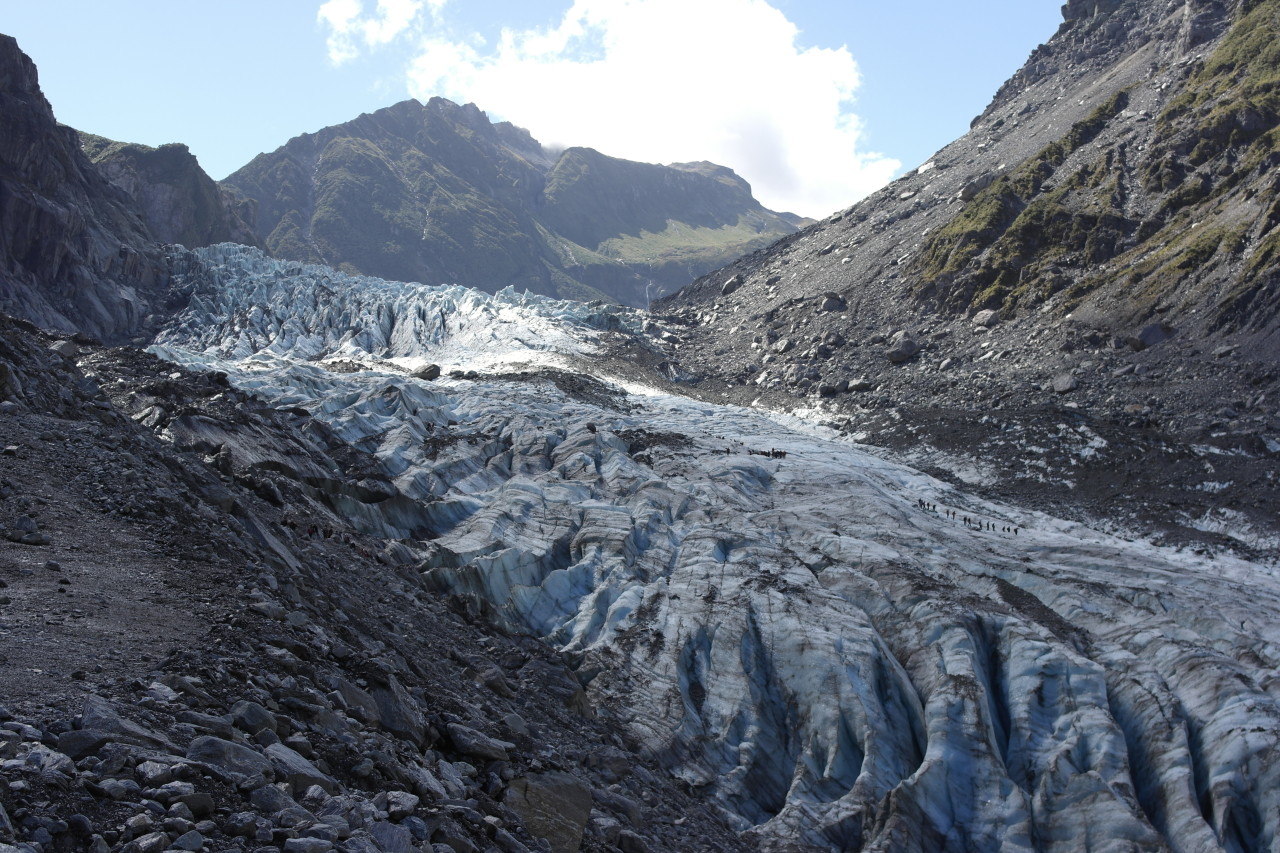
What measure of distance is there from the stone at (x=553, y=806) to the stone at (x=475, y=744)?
688 mm

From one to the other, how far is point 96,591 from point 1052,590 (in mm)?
26577

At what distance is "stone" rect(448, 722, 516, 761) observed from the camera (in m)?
13.7

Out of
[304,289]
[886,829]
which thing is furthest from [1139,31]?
[886,829]

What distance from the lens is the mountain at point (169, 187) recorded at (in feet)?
420

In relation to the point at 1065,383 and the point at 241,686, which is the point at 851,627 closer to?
the point at 241,686

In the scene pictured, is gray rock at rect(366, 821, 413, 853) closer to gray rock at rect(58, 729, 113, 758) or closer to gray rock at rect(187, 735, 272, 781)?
gray rock at rect(187, 735, 272, 781)

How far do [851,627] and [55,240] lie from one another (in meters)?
72.6

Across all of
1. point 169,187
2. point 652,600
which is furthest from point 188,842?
point 169,187

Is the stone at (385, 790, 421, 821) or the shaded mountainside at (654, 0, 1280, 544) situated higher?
the shaded mountainside at (654, 0, 1280, 544)

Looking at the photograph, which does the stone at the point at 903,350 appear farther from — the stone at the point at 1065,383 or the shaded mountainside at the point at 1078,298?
the stone at the point at 1065,383

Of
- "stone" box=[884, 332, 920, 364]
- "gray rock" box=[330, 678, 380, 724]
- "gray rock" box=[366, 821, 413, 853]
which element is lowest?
"gray rock" box=[330, 678, 380, 724]

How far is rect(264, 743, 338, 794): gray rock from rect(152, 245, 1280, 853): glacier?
11942 mm

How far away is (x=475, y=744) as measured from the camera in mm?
13758

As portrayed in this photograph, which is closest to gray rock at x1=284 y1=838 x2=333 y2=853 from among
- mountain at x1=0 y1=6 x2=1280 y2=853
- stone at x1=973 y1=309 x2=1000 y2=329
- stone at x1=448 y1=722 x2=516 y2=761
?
mountain at x1=0 y1=6 x2=1280 y2=853
